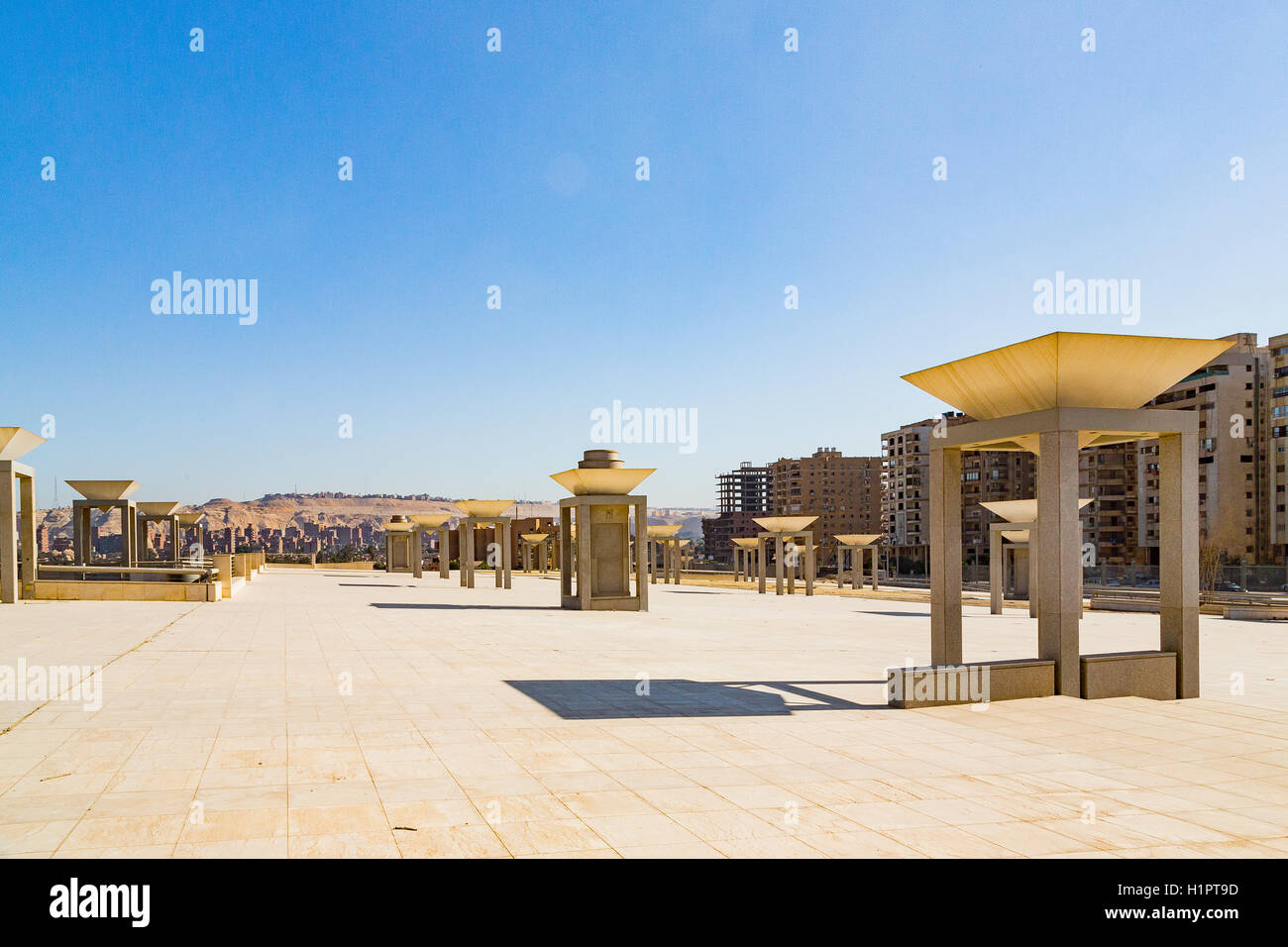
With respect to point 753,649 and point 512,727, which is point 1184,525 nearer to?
point 753,649

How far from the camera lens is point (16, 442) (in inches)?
949

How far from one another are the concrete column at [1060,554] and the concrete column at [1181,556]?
1434mm

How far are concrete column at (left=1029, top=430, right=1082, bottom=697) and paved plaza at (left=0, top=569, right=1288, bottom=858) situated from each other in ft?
1.85

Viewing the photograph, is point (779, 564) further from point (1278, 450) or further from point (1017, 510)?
point (1278, 450)

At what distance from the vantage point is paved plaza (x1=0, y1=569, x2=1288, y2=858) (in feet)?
18.4

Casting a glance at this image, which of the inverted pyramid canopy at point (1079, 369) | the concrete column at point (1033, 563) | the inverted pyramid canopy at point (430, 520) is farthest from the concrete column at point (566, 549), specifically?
the inverted pyramid canopy at point (430, 520)

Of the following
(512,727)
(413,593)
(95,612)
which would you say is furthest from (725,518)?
(512,727)

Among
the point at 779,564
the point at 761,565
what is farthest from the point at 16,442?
the point at 761,565

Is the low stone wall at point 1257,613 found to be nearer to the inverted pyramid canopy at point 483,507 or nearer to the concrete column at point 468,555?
the inverted pyramid canopy at point 483,507

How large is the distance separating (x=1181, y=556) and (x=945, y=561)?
2866mm

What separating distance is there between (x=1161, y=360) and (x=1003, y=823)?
24.3 ft

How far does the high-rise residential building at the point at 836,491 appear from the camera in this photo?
162 metres

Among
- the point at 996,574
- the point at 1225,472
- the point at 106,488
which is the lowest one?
the point at 996,574
